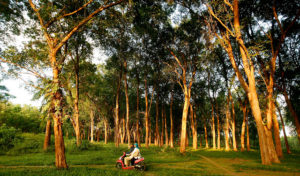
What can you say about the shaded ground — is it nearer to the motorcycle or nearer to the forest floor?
the forest floor

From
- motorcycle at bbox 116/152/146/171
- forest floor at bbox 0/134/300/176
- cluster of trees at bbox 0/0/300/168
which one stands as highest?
cluster of trees at bbox 0/0/300/168

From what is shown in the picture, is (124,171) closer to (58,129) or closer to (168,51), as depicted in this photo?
(58,129)

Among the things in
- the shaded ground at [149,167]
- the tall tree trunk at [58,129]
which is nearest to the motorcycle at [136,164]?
the shaded ground at [149,167]

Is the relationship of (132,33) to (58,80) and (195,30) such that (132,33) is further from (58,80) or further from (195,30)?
(58,80)

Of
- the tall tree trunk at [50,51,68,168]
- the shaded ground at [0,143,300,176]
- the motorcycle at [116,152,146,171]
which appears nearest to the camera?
the shaded ground at [0,143,300,176]

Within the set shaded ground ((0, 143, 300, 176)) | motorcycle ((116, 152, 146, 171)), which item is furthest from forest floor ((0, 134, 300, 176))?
motorcycle ((116, 152, 146, 171))

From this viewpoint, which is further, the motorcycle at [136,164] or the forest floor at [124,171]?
the motorcycle at [136,164]

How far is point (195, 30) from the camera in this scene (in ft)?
64.4

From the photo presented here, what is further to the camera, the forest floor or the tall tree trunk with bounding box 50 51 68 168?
the tall tree trunk with bounding box 50 51 68 168

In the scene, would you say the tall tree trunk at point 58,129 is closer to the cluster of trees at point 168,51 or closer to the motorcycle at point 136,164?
the cluster of trees at point 168,51

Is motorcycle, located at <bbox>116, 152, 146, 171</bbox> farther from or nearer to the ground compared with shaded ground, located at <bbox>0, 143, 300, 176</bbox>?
farther from the ground

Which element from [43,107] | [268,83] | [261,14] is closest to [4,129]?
[43,107]

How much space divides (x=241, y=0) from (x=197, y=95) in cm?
1983

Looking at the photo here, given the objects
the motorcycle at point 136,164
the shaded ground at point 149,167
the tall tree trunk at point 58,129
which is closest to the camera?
the shaded ground at point 149,167
